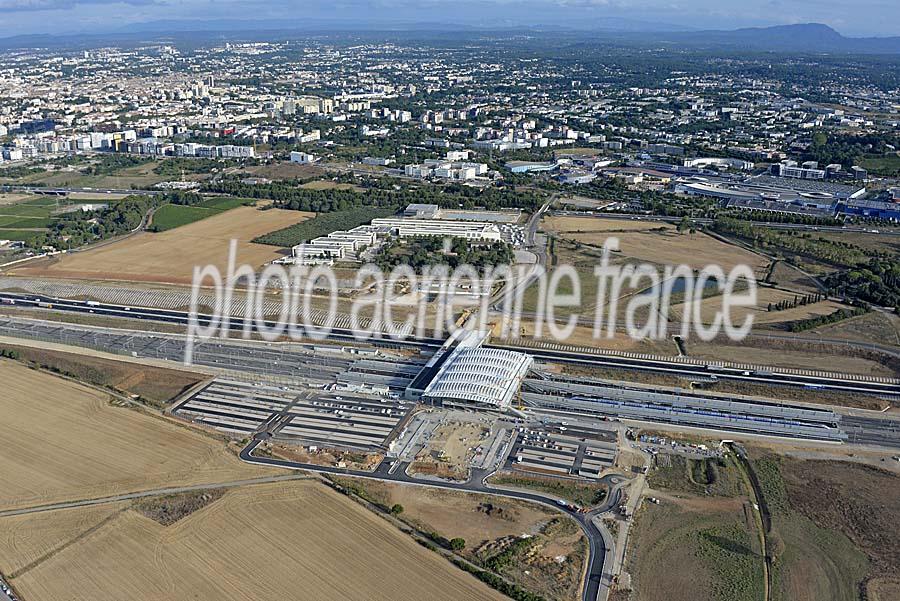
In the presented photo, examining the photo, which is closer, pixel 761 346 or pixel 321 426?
pixel 321 426

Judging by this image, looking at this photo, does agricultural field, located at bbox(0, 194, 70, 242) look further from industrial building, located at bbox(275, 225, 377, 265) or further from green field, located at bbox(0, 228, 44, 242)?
industrial building, located at bbox(275, 225, 377, 265)

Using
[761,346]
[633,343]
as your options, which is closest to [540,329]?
Answer: [633,343]

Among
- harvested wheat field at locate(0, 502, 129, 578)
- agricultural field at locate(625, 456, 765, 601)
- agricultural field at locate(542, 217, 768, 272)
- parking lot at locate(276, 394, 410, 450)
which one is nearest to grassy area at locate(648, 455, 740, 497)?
agricultural field at locate(625, 456, 765, 601)

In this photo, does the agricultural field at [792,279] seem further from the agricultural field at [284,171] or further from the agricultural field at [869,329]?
the agricultural field at [284,171]

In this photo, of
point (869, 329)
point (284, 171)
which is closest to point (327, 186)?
point (284, 171)

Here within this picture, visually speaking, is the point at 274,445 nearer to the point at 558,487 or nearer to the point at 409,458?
the point at 409,458
